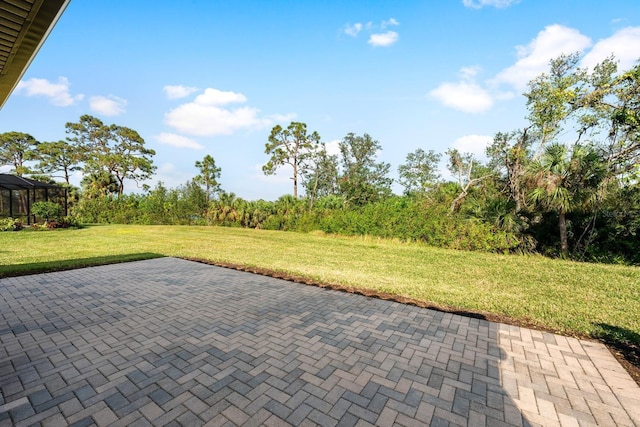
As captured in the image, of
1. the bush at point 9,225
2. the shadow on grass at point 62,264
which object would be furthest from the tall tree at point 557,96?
the bush at point 9,225

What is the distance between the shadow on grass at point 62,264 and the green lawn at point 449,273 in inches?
0.8

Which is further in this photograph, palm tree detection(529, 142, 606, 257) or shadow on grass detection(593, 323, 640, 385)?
palm tree detection(529, 142, 606, 257)

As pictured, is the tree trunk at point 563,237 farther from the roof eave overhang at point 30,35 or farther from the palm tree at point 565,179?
the roof eave overhang at point 30,35

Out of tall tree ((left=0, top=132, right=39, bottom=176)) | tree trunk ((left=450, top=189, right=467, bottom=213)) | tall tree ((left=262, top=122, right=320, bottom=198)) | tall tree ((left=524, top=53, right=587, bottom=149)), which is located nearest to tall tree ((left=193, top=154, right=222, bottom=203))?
tall tree ((left=262, top=122, right=320, bottom=198))

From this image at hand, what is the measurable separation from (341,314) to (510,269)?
241 inches

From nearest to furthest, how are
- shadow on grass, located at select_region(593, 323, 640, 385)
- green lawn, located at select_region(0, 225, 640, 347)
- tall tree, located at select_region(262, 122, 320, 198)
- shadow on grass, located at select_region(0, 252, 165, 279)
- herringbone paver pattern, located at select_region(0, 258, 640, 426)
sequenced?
herringbone paver pattern, located at select_region(0, 258, 640, 426), shadow on grass, located at select_region(593, 323, 640, 385), green lawn, located at select_region(0, 225, 640, 347), shadow on grass, located at select_region(0, 252, 165, 279), tall tree, located at select_region(262, 122, 320, 198)

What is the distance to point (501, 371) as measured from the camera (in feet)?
8.56

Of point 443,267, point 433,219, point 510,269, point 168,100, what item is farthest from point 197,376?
point 168,100

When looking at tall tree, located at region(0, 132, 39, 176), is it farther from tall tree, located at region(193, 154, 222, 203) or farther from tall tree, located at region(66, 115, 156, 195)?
tall tree, located at region(193, 154, 222, 203)

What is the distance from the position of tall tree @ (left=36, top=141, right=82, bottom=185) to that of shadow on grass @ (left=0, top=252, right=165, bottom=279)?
33.2m

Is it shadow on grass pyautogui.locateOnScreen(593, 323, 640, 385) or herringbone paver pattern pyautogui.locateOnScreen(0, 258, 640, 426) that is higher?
herringbone paver pattern pyautogui.locateOnScreen(0, 258, 640, 426)

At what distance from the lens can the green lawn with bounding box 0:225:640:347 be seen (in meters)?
4.24

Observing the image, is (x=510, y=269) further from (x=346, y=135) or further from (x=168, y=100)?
(x=346, y=135)

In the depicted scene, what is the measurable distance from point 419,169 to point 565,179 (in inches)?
942
